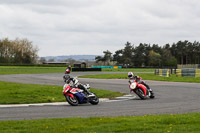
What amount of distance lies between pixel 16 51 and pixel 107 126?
132m

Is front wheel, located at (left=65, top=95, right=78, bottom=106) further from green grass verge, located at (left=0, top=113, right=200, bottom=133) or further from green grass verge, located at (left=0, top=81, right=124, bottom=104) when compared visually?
green grass verge, located at (left=0, top=113, right=200, bottom=133)

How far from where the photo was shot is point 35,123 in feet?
31.1

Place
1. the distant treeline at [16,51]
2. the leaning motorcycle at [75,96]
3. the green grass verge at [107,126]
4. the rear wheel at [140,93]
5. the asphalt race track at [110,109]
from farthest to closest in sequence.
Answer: the distant treeline at [16,51], the rear wheel at [140,93], the leaning motorcycle at [75,96], the asphalt race track at [110,109], the green grass verge at [107,126]

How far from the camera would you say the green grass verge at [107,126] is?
8.26 meters

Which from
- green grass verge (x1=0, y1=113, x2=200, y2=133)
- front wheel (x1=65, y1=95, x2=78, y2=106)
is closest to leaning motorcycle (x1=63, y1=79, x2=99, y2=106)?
front wheel (x1=65, y1=95, x2=78, y2=106)

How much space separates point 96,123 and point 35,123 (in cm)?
169

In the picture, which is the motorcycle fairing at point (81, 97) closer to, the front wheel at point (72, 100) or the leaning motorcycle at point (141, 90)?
the front wheel at point (72, 100)

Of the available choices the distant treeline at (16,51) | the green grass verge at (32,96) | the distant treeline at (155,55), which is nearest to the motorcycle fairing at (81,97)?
the green grass verge at (32,96)

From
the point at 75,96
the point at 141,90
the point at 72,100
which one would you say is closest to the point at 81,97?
the point at 75,96

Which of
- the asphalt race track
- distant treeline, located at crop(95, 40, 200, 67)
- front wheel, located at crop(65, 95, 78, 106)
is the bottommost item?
the asphalt race track

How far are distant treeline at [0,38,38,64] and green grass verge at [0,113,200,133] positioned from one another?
4924 inches

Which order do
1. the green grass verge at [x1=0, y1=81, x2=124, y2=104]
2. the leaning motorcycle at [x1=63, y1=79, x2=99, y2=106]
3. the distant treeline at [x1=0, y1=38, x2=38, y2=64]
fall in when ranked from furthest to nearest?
the distant treeline at [x1=0, y1=38, x2=38, y2=64] → the green grass verge at [x1=0, y1=81, x2=124, y2=104] → the leaning motorcycle at [x1=63, y1=79, x2=99, y2=106]

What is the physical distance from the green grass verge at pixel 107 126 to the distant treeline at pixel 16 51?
12506 centimetres

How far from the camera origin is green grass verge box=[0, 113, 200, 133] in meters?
8.26
